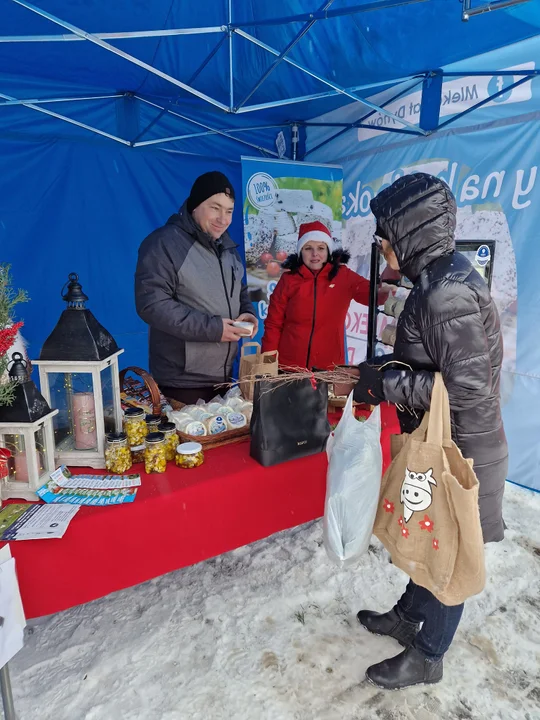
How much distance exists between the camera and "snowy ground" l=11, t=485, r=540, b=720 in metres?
1.54

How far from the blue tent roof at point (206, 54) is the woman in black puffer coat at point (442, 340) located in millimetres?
1248

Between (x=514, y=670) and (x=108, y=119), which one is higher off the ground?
(x=108, y=119)

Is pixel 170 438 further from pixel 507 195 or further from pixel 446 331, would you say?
pixel 507 195

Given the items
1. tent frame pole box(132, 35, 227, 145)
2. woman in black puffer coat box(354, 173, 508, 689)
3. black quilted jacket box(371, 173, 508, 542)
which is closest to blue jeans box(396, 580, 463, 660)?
woman in black puffer coat box(354, 173, 508, 689)

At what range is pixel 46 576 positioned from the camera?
1266 millimetres

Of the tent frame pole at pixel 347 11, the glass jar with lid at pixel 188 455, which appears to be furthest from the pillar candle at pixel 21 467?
the tent frame pole at pixel 347 11

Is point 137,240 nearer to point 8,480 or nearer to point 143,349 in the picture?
point 143,349

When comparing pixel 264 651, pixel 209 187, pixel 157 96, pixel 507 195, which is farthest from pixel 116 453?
pixel 157 96

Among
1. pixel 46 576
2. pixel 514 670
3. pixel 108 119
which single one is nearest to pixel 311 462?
pixel 46 576

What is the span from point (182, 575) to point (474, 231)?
3054 millimetres

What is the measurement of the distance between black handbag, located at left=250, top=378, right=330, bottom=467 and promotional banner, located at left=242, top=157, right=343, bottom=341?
3.00 m

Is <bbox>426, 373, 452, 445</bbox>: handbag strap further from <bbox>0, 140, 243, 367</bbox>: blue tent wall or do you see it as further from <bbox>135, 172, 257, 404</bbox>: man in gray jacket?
<bbox>0, 140, 243, 367</bbox>: blue tent wall

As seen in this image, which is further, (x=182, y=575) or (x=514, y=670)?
(x=182, y=575)

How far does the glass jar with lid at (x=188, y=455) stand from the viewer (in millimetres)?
1579
